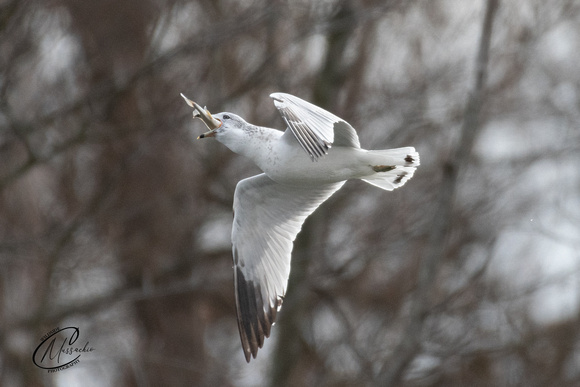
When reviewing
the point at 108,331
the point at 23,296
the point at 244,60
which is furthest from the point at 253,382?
the point at 244,60

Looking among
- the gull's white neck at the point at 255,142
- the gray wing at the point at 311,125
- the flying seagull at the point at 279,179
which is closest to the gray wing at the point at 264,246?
the flying seagull at the point at 279,179

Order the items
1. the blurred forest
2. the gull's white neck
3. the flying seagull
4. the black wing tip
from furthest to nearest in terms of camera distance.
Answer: the blurred forest < the black wing tip < the gull's white neck < the flying seagull

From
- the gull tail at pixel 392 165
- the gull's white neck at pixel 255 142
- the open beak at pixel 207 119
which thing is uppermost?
the open beak at pixel 207 119

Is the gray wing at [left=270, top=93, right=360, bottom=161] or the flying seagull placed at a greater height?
the gray wing at [left=270, top=93, right=360, bottom=161]

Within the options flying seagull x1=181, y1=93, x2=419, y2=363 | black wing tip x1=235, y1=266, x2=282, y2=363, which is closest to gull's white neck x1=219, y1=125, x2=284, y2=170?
flying seagull x1=181, y1=93, x2=419, y2=363

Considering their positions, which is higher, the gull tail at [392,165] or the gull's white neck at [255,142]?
the gull's white neck at [255,142]

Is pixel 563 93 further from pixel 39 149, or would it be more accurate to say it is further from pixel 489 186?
pixel 39 149

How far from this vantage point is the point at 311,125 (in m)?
4.85

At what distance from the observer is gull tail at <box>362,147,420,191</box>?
5.46m

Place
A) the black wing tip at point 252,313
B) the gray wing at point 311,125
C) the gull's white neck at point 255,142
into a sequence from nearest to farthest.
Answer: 1. the gray wing at point 311,125
2. the gull's white neck at point 255,142
3. the black wing tip at point 252,313

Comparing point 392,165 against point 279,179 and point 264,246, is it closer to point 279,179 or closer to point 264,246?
point 279,179

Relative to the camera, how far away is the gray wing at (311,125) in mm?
4656

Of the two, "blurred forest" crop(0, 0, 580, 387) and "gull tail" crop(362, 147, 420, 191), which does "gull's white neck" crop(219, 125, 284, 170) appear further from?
"blurred forest" crop(0, 0, 580, 387)

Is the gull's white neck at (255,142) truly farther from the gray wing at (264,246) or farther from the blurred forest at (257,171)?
the blurred forest at (257,171)
